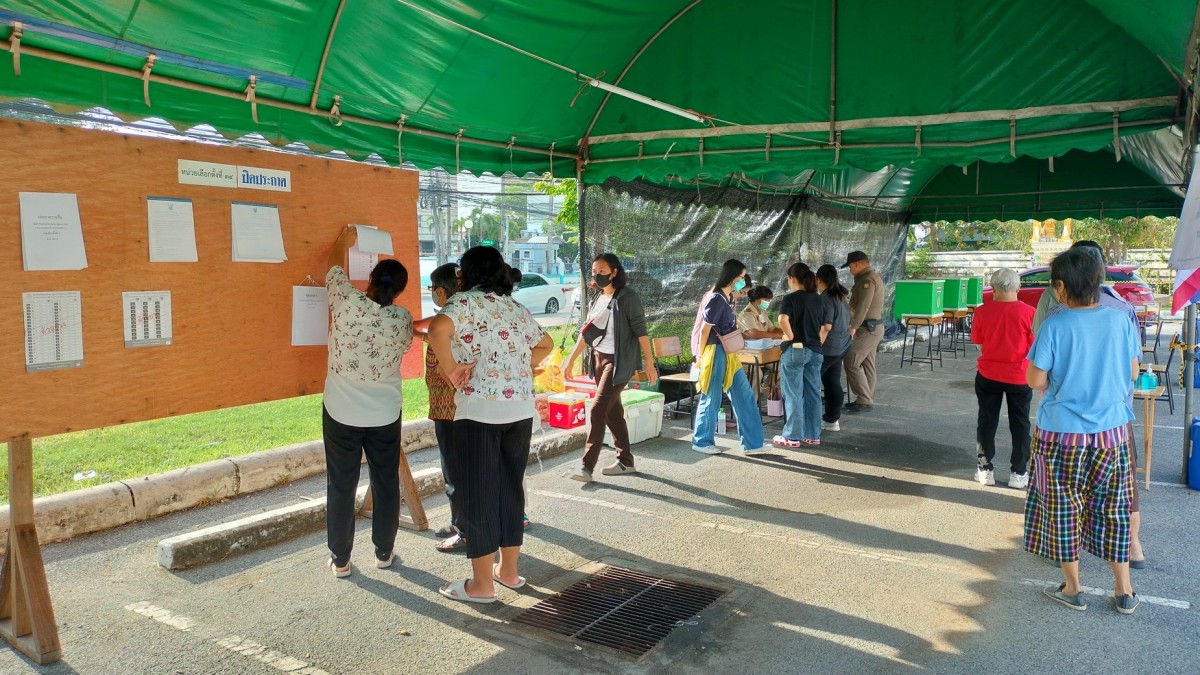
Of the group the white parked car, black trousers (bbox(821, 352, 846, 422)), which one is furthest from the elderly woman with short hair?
the white parked car

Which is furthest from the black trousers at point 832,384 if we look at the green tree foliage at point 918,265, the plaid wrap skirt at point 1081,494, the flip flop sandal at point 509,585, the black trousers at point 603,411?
the green tree foliage at point 918,265

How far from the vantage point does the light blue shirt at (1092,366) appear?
12.4 feet

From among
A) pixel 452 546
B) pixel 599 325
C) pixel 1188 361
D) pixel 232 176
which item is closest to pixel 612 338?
pixel 599 325

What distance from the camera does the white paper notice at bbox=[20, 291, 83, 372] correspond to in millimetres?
3291

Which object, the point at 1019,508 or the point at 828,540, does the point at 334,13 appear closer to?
the point at 828,540

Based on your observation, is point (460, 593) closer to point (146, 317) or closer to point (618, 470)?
point (146, 317)

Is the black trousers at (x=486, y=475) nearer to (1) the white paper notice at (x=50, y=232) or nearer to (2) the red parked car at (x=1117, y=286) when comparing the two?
(1) the white paper notice at (x=50, y=232)

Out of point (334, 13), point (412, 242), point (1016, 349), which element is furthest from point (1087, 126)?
point (334, 13)

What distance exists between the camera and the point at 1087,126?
5469 millimetres

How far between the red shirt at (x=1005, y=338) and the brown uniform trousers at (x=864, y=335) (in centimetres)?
294

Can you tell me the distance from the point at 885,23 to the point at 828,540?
145 inches

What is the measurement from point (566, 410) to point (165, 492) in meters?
3.52

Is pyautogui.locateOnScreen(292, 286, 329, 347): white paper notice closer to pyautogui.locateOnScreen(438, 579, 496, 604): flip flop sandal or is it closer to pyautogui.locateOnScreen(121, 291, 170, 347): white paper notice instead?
pyautogui.locateOnScreen(121, 291, 170, 347): white paper notice

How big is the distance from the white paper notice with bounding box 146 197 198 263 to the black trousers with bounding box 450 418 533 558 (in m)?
1.50
